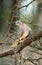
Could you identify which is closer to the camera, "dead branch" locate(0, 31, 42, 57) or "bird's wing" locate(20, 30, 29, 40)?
"dead branch" locate(0, 31, 42, 57)

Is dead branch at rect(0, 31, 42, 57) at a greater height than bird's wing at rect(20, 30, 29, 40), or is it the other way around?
bird's wing at rect(20, 30, 29, 40)

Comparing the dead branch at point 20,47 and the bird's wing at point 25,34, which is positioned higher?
the bird's wing at point 25,34

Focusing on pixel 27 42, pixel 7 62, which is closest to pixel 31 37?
pixel 27 42

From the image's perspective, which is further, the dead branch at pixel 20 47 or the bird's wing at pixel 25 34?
the bird's wing at pixel 25 34

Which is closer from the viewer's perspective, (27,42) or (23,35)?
(27,42)

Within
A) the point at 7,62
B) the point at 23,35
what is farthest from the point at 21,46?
the point at 7,62

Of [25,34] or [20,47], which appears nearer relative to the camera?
[20,47]

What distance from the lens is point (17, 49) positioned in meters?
1.25

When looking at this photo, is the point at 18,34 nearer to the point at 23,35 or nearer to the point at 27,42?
the point at 23,35

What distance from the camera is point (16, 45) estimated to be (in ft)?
4.28

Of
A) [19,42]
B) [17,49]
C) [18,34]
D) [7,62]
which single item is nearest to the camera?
[17,49]

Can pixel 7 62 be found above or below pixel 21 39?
below

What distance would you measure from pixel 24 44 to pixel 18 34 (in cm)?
19

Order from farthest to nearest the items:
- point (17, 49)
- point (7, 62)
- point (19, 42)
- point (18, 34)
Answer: point (7, 62) → point (18, 34) → point (19, 42) → point (17, 49)
